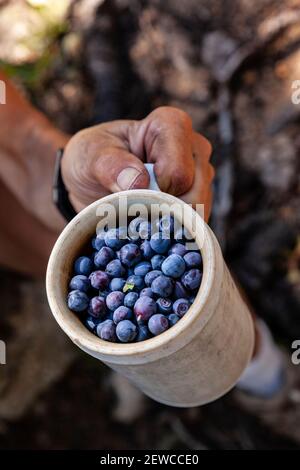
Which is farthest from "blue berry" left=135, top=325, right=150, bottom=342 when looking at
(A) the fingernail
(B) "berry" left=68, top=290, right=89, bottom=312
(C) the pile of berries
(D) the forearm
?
(D) the forearm

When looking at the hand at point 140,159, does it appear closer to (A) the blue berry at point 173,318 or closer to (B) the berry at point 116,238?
(B) the berry at point 116,238

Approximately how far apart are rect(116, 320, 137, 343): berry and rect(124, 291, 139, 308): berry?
3cm

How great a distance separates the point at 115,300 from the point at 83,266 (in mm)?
94

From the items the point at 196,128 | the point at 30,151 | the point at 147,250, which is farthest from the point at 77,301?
the point at 196,128

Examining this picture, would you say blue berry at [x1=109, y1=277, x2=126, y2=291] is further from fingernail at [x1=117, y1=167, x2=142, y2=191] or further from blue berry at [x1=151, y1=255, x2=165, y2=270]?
fingernail at [x1=117, y1=167, x2=142, y2=191]

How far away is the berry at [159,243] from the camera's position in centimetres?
92

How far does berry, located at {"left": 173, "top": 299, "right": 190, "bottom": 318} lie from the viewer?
34.8 inches

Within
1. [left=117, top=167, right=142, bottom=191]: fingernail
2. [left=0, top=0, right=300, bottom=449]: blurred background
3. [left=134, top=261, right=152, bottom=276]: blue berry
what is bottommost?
[left=0, top=0, right=300, bottom=449]: blurred background

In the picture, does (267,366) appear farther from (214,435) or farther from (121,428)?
(121,428)

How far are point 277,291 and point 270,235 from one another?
0.18 meters

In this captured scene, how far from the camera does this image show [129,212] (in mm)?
966

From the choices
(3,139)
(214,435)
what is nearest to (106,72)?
(3,139)

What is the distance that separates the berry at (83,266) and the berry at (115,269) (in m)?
0.04

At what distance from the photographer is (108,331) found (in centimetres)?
89
